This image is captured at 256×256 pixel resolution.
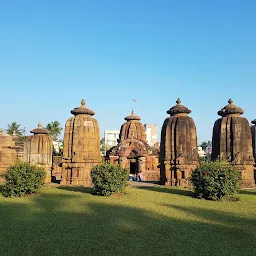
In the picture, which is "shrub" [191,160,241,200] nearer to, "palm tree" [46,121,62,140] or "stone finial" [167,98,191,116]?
"stone finial" [167,98,191,116]

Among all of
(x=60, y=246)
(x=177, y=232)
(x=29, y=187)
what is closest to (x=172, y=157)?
(x=29, y=187)

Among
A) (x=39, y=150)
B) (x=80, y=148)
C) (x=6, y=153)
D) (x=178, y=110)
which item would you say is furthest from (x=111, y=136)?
(x=178, y=110)

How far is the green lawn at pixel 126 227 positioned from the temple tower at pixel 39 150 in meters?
7.41

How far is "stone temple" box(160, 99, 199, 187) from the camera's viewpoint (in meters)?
14.8

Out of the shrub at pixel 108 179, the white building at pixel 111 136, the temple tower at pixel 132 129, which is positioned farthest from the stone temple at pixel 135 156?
the white building at pixel 111 136

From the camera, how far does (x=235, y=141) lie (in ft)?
49.0

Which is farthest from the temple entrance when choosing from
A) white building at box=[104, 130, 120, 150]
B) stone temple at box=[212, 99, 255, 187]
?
white building at box=[104, 130, 120, 150]

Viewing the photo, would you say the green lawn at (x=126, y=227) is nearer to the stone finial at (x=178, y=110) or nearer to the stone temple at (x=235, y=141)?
the stone temple at (x=235, y=141)

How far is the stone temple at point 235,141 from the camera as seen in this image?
48.0 feet

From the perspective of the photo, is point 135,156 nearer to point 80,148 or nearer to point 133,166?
point 133,166

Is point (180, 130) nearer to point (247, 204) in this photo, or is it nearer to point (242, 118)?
point (242, 118)

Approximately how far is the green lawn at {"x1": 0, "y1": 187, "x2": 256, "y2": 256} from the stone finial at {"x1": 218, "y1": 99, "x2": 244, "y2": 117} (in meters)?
6.61

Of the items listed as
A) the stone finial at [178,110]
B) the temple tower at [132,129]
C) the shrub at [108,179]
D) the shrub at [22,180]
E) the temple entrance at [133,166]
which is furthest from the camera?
the temple tower at [132,129]

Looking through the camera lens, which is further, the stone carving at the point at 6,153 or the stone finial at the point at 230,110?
the stone carving at the point at 6,153
